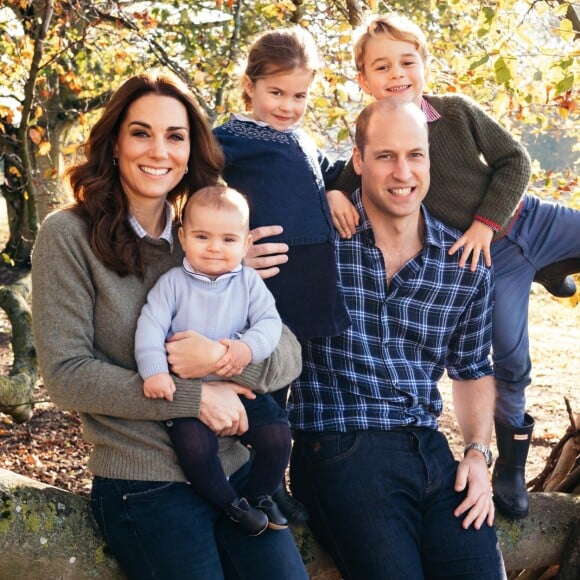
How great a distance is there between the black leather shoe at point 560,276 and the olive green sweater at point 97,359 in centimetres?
202

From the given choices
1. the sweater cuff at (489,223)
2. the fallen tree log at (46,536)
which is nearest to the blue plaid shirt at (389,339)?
the sweater cuff at (489,223)

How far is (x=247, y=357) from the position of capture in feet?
8.54

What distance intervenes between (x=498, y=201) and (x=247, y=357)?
1292mm

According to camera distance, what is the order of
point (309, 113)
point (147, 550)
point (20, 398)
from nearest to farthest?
point (147, 550), point (20, 398), point (309, 113)

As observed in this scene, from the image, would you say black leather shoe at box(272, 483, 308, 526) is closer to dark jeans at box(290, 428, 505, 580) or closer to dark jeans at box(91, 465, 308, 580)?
dark jeans at box(290, 428, 505, 580)

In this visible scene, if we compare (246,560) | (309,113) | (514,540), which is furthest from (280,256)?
(309,113)

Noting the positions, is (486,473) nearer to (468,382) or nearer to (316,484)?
(468,382)

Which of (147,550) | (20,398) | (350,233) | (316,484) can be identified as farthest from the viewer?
(20,398)

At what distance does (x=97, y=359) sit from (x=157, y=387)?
231 millimetres

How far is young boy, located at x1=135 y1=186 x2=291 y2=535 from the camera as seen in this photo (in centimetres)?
247

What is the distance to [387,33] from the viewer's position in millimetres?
3377

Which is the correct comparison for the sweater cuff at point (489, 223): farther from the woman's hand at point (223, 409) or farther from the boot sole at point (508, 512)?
the woman's hand at point (223, 409)

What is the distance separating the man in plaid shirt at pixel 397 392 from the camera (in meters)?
2.78

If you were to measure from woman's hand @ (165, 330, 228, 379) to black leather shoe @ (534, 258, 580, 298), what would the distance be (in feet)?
6.26
